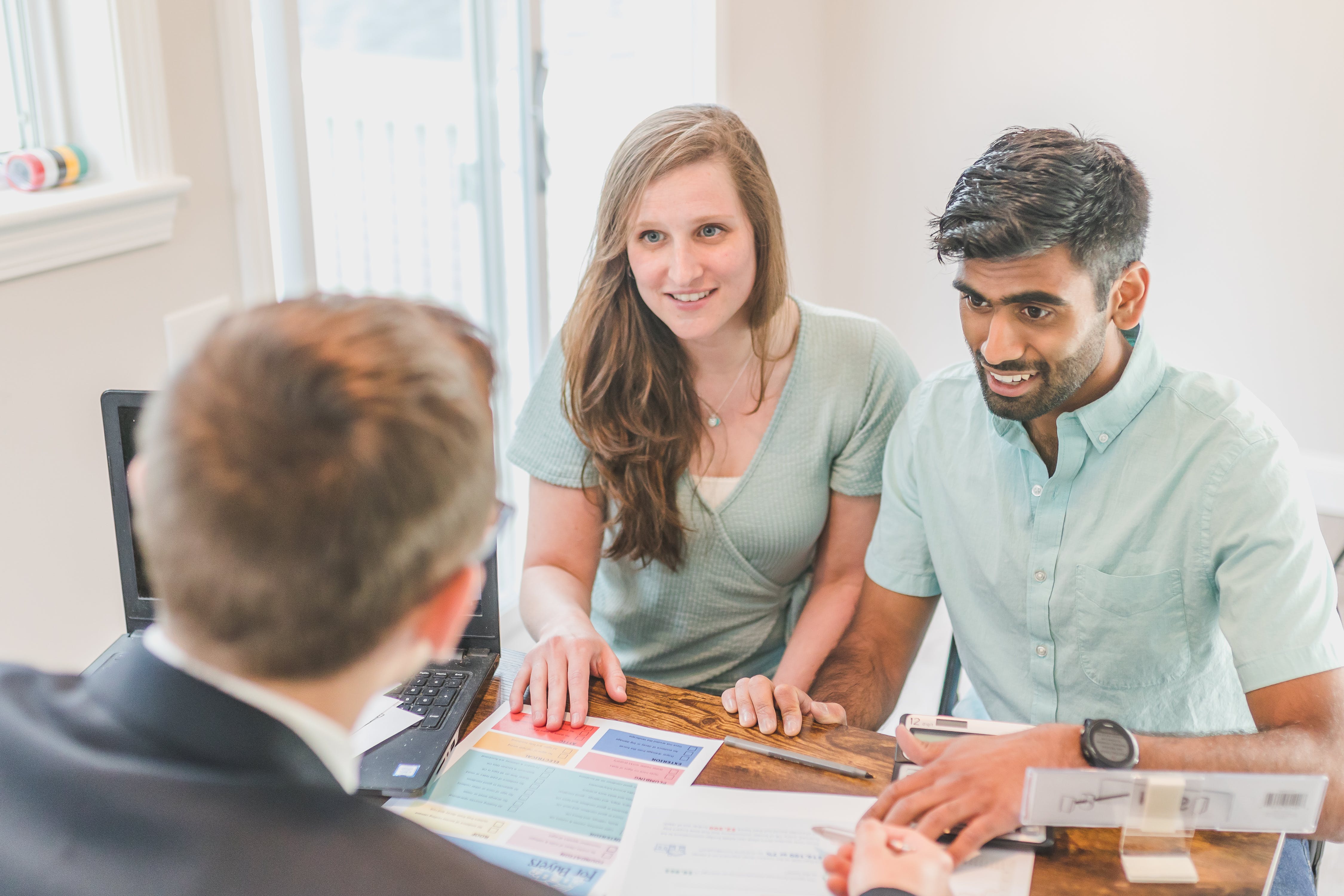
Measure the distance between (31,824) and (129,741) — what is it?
0.06 m

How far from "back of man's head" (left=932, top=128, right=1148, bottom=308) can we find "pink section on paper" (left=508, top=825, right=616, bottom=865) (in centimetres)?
79

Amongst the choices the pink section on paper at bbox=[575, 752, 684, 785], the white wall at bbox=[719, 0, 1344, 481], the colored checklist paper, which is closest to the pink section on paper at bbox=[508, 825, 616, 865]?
Answer: the colored checklist paper

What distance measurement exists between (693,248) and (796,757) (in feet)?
2.46

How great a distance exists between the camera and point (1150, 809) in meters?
0.96

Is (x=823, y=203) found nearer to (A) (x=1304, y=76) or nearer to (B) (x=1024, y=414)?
(A) (x=1304, y=76)

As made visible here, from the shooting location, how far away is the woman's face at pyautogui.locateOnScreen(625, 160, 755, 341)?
1.55 meters

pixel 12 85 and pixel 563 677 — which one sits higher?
pixel 12 85

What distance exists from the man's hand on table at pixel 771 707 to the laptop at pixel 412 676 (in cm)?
29

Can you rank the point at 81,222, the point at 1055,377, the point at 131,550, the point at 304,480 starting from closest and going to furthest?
the point at 304,480 → the point at 131,550 → the point at 1055,377 → the point at 81,222

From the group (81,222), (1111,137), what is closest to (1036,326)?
(81,222)

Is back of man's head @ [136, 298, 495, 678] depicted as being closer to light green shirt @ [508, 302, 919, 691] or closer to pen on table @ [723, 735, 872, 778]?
pen on table @ [723, 735, 872, 778]

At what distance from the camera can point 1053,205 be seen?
125 centimetres

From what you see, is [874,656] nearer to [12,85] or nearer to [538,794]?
[538,794]

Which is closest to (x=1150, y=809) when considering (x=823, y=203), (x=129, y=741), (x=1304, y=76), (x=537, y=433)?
(x=129, y=741)
